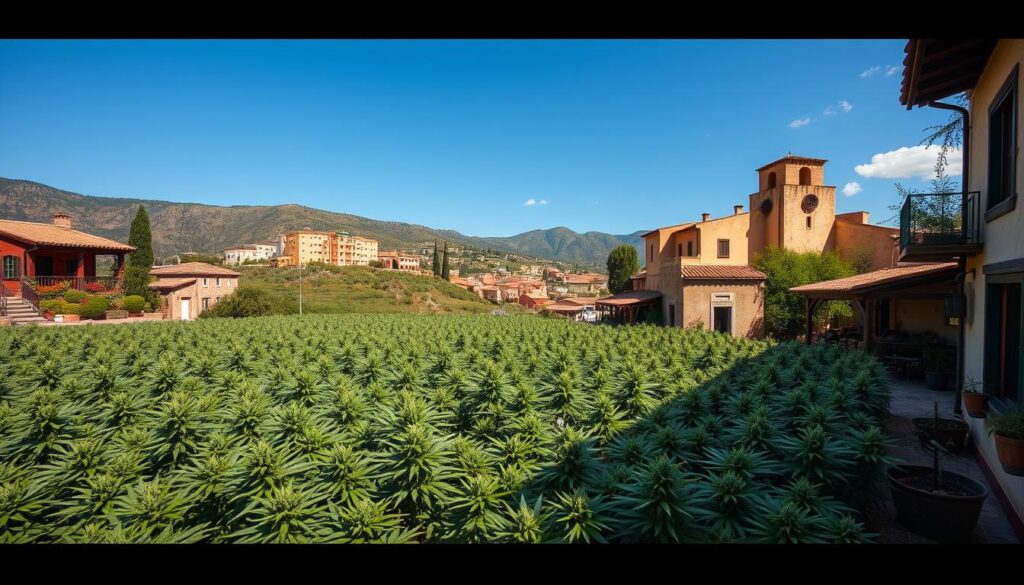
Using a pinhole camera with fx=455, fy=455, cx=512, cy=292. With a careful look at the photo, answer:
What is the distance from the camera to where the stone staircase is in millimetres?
21156

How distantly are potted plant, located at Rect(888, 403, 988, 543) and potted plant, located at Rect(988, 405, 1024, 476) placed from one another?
1.46ft

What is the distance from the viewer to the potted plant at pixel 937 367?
12.4m

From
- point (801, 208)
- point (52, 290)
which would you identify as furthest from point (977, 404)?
point (52, 290)

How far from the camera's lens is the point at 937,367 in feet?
41.2

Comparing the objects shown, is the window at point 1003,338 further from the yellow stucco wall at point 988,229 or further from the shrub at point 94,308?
the shrub at point 94,308

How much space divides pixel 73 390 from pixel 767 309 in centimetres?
2695

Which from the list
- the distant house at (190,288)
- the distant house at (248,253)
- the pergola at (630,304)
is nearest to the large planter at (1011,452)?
the pergola at (630,304)

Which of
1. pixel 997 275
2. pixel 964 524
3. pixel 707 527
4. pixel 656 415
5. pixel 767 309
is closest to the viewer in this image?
pixel 707 527

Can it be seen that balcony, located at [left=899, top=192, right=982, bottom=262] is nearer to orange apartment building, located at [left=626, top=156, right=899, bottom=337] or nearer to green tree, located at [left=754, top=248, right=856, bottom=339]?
orange apartment building, located at [left=626, top=156, right=899, bottom=337]

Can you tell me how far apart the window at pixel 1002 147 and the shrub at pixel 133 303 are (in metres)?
33.9

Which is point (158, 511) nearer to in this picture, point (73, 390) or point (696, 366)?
point (73, 390)
